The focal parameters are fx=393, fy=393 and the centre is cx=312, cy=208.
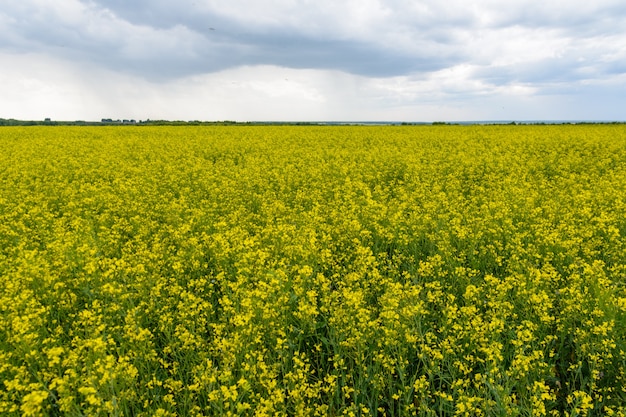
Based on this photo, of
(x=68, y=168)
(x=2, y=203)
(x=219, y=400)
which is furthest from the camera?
(x=68, y=168)

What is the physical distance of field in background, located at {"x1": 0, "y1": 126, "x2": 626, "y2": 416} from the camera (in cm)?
322

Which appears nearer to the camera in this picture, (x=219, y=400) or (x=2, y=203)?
(x=219, y=400)

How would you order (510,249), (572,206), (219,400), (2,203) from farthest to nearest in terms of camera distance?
(2,203), (572,206), (510,249), (219,400)

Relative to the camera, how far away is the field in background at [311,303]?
3225 mm

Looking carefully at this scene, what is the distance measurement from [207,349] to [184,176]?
848cm

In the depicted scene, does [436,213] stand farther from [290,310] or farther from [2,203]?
[2,203]

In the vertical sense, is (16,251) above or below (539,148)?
below

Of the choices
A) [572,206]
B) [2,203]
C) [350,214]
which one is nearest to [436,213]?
[350,214]

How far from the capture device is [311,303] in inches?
179

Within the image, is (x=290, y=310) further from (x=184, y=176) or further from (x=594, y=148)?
(x=594, y=148)

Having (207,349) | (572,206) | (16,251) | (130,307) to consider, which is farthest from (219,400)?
(572,206)

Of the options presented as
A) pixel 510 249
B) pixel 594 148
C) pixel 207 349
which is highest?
pixel 594 148

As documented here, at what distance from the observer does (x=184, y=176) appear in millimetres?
11633

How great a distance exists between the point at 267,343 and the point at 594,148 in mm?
18880
